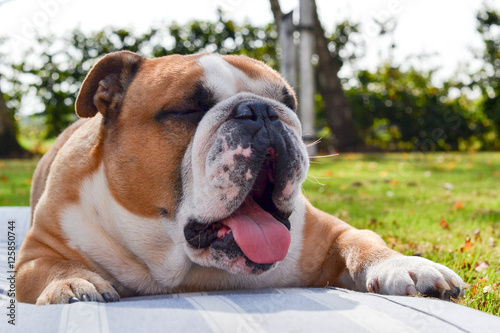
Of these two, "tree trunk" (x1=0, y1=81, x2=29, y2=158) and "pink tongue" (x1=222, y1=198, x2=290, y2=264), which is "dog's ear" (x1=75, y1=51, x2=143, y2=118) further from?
"tree trunk" (x1=0, y1=81, x2=29, y2=158)

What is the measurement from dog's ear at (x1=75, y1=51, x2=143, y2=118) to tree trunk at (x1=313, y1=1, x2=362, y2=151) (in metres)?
10.5

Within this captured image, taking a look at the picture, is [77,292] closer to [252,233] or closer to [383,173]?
[252,233]

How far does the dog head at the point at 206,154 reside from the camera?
2.14 metres

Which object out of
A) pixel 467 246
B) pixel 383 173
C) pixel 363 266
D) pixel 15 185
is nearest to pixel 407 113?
pixel 383 173

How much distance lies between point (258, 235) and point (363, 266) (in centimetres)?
56

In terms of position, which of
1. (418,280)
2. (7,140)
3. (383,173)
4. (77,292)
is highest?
(418,280)

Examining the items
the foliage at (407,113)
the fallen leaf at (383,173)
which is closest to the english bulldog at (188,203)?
the fallen leaf at (383,173)

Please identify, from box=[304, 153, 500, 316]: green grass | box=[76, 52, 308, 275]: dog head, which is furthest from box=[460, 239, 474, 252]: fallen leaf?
box=[76, 52, 308, 275]: dog head

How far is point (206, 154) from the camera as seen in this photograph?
2.20m

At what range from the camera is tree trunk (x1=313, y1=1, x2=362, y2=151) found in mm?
12758

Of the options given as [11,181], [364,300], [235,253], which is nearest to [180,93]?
[235,253]

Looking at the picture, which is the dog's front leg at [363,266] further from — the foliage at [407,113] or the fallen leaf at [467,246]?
the foliage at [407,113]

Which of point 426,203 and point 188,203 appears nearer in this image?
point 188,203

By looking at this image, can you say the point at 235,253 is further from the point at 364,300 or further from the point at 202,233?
the point at 364,300
